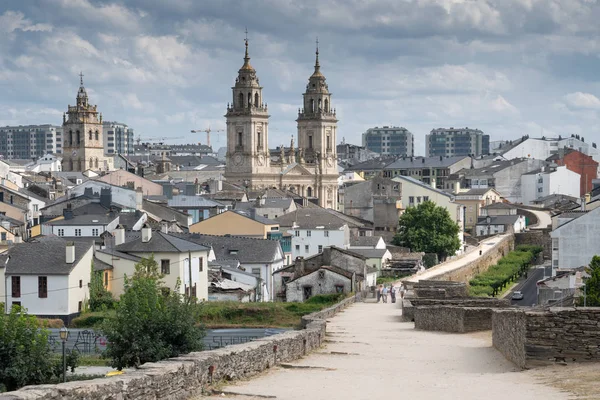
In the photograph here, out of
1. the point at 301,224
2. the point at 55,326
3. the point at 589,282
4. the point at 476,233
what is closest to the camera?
the point at 589,282

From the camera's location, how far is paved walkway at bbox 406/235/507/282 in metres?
65.3

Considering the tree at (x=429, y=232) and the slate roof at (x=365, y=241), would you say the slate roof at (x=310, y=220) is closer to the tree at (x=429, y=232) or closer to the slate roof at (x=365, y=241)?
the slate roof at (x=365, y=241)

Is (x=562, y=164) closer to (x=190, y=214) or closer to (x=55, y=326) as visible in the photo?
(x=190, y=214)

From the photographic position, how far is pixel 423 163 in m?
191

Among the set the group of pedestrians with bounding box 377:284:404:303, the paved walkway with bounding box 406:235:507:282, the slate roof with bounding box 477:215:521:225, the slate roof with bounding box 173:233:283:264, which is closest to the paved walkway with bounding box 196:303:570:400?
the group of pedestrians with bounding box 377:284:404:303

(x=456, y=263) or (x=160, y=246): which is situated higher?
(x=160, y=246)

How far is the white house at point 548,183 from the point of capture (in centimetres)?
15862

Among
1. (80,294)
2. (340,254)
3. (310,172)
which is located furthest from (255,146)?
(80,294)

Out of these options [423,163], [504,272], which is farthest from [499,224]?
[423,163]

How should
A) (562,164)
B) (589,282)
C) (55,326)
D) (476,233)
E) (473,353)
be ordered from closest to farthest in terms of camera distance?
(473,353), (589,282), (55,326), (476,233), (562,164)

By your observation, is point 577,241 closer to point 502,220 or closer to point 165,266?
point 165,266

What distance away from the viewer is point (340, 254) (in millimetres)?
65812

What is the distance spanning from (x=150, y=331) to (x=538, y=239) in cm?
7628

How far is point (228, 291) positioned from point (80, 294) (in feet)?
28.2
